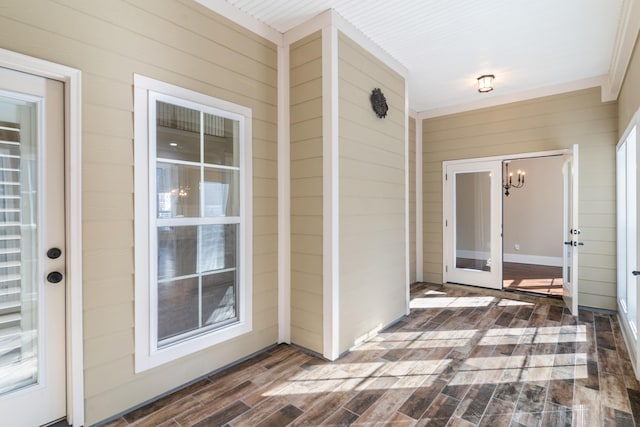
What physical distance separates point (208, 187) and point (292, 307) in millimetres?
1407

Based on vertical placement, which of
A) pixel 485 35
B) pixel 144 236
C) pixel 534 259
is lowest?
pixel 534 259

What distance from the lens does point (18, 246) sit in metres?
1.81

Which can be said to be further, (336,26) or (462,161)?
(462,161)

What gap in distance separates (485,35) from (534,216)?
219 inches

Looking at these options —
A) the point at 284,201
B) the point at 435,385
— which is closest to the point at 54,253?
the point at 284,201

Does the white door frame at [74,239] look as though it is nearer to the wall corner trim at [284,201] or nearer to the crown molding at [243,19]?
the crown molding at [243,19]

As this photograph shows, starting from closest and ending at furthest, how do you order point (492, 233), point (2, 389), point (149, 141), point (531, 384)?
1. point (2, 389)
2. point (149, 141)
3. point (531, 384)
4. point (492, 233)

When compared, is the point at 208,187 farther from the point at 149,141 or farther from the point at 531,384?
the point at 531,384

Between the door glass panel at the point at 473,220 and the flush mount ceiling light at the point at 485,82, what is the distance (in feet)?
4.66

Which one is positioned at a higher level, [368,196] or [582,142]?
[582,142]

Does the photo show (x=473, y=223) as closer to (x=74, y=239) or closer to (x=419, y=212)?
(x=419, y=212)

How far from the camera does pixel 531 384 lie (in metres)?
2.44

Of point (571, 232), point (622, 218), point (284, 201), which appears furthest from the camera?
point (571, 232)

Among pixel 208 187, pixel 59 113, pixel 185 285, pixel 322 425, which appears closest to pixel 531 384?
pixel 322 425
